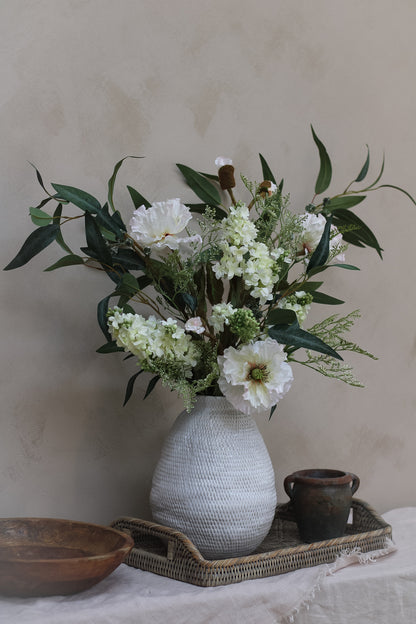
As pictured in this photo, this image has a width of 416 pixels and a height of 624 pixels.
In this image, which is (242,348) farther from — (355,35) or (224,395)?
(355,35)

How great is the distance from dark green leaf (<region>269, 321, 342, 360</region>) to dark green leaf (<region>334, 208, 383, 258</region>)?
0.37 m

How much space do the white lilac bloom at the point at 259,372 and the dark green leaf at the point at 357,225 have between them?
437 mm

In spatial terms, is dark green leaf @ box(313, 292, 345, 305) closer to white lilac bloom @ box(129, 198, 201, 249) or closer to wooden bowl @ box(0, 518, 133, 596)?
white lilac bloom @ box(129, 198, 201, 249)

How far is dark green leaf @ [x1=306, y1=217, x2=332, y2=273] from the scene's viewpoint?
103 cm

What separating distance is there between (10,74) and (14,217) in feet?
0.86

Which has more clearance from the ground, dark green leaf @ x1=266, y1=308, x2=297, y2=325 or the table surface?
dark green leaf @ x1=266, y1=308, x2=297, y2=325

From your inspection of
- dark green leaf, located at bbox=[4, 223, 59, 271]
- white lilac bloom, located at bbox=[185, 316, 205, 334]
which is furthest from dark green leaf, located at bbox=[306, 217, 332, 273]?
dark green leaf, located at bbox=[4, 223, 59, 271]

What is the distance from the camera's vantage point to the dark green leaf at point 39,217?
1.01m

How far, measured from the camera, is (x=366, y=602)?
A: 94 centimetres

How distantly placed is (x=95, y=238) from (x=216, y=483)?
0.44m

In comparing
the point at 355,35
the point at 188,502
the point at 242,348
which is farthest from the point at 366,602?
the point at 355,35

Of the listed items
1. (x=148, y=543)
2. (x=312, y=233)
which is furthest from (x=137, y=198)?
(x=148, y=543)

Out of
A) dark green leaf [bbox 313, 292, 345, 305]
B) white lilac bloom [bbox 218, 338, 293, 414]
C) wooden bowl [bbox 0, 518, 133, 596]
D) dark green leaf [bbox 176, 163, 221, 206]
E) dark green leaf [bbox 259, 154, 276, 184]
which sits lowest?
wooden bowl [bbox 0, 518, 133, 596]

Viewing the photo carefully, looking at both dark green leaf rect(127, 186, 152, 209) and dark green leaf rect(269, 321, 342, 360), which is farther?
dark green leaf rect(127, 186, 152, 209)
